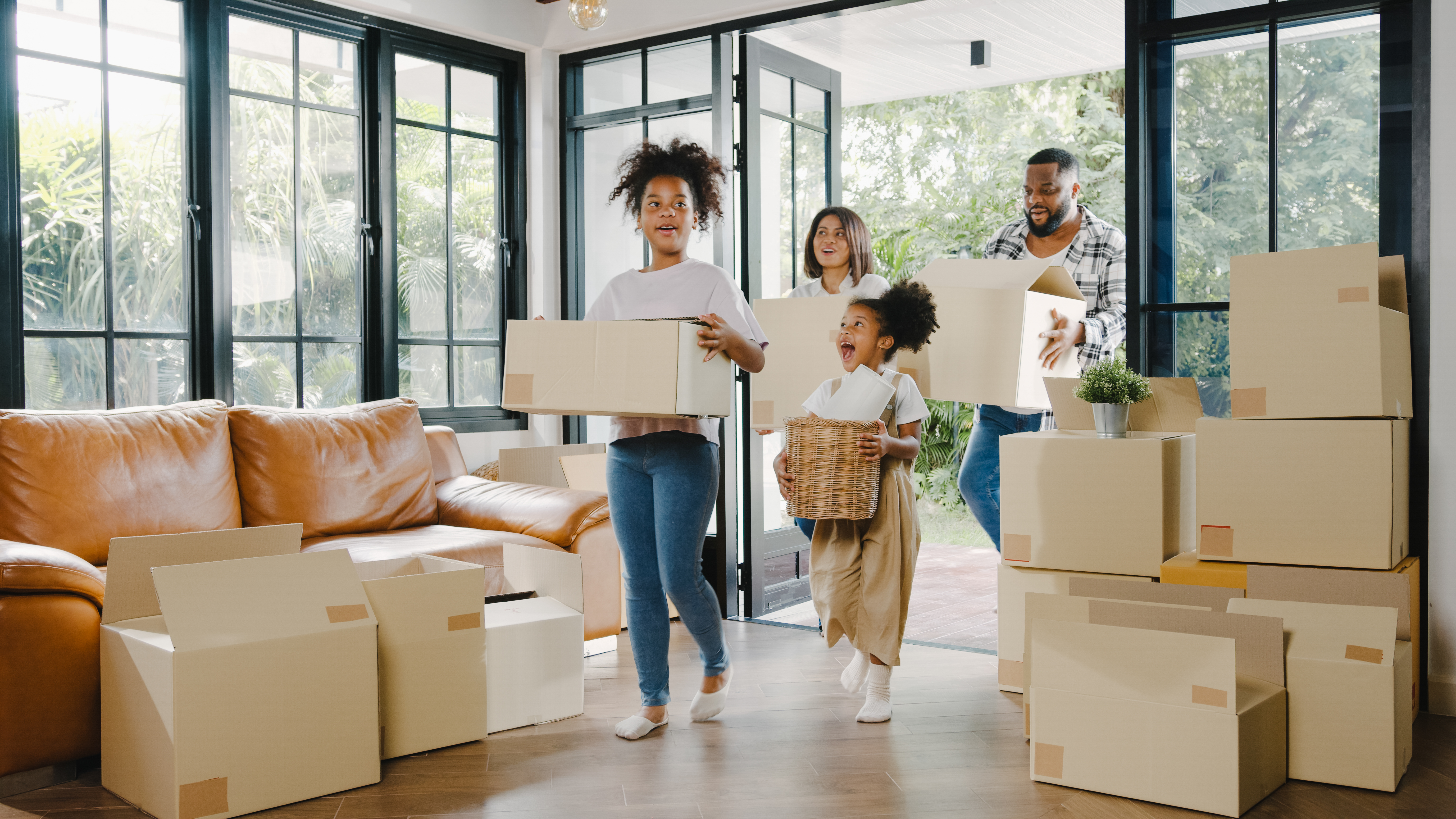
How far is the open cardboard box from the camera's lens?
105 inches

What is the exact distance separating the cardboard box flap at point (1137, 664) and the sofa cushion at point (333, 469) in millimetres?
2187

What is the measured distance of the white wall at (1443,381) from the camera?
280cm

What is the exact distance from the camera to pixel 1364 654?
7.48 feet

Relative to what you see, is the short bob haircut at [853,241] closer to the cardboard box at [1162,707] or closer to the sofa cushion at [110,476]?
the cardboard box at [1162,707]

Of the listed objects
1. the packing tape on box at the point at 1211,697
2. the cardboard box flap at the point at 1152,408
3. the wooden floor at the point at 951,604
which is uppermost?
the cardboard box flap at the point at 1152,408

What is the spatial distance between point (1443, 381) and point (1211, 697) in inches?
52.8

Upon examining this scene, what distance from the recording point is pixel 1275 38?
307 cm

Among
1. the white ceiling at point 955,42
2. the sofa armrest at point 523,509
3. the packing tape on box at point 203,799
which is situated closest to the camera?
the packing tape on box at point 203,799

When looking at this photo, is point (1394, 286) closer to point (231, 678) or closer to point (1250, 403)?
point (1250, 403)

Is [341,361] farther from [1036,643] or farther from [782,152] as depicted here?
[1036,643]

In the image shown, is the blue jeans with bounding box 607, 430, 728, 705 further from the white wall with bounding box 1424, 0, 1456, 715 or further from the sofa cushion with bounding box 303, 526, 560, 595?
the white wall with bounding box 1424, 0, 1456, 715

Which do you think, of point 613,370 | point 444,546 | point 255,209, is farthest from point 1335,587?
point 255,209

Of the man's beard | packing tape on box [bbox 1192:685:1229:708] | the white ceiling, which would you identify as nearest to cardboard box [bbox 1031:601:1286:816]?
packing tape on box [bbox 1192:685:1229:708]

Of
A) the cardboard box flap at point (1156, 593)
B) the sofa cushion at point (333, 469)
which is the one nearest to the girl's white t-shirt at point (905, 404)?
the cardboard box flap at point (1156, 593)
